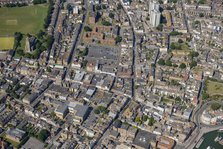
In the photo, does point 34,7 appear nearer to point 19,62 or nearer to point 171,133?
point 19,62

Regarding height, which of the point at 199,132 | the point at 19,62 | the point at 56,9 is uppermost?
the point at 56,9

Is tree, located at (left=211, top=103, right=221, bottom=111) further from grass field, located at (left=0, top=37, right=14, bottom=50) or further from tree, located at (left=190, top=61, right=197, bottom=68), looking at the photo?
grass field, located at (left=0, top=37, right=14, bottom=50)

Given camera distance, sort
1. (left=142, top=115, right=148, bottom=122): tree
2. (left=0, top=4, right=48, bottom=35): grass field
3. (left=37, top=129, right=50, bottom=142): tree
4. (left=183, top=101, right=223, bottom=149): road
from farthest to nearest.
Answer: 1. (left=0, top=4, right=48, bottom=35): grass field
2. (left=142, top=115, right=148, bottom=122): tree
3. (left=183, top=101, right=223, bottom=149): road
4. (left=37, top=129, right=50, bottom=142): tree

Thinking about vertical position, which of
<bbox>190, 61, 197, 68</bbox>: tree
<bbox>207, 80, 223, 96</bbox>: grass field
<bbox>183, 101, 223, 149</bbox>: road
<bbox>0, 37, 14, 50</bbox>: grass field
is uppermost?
<bbox>0, 37, 14, 50</bbox>: grass field

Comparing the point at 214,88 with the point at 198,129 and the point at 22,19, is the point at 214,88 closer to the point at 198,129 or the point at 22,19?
the point at 198,129

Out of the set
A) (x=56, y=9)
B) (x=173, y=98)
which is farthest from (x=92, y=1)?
(x=173, y=98)

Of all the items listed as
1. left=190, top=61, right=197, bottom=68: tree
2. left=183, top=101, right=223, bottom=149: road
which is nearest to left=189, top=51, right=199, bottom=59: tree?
left=190, top=61, right=197, bottom=68: tree

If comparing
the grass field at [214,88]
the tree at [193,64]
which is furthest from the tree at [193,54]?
the grass field at [214,88]
